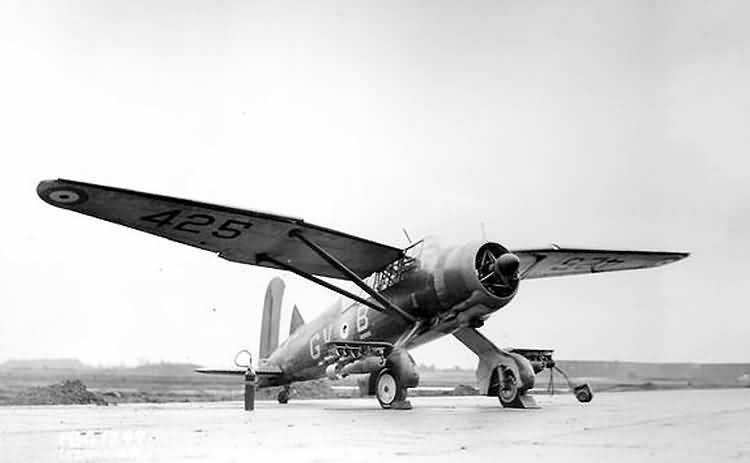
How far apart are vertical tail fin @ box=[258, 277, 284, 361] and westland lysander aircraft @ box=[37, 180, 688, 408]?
3661 mm

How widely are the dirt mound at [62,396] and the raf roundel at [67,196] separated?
8.55 m

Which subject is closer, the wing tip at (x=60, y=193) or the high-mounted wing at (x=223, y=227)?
the wing tip at (x=60, y=193)

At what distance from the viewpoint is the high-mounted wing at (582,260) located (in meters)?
17.0

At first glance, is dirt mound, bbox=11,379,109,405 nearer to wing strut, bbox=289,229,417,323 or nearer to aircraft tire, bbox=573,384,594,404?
wing strut, bbox=289,229,417,323

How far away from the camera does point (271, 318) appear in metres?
20.4

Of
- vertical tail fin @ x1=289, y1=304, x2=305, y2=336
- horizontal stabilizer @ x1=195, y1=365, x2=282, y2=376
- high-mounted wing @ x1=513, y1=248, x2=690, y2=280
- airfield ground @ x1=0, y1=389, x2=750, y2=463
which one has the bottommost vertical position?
airfield ground @ x1=0, y1=389, x2=750, y2=463

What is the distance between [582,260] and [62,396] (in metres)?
13.6

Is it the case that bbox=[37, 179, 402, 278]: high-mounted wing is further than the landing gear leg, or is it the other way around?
the landing gear leg

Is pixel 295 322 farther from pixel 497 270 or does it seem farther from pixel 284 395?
pixel 497 270

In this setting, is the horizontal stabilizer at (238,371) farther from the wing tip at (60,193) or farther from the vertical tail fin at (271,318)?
the wing tip at (60,193)

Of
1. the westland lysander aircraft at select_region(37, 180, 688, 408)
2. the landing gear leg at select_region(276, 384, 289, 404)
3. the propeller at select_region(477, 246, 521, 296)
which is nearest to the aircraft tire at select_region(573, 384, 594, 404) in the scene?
the westland lysander aircraft at select_region(37, 180, 688, 408)

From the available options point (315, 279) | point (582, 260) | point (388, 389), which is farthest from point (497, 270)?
point (582, 260)

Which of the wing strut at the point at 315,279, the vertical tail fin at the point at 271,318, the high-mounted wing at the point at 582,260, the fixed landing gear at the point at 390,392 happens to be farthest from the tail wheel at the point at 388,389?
the vertical tail fin at the point at 271,318

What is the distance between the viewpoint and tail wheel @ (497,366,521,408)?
14352 mm
